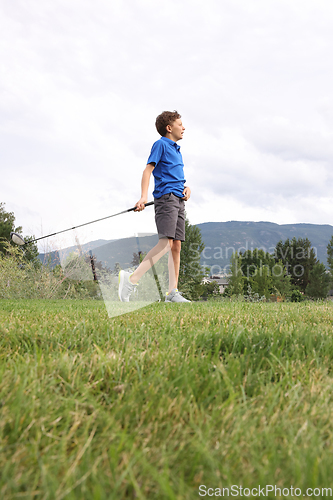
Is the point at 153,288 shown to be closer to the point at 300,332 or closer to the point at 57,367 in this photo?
the point at 300,332

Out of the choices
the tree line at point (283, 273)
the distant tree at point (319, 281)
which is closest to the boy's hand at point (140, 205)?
the tree line at point (283, 273)

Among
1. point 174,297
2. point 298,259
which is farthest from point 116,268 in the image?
point 298,259

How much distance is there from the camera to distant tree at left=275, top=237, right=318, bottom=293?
6156 cm

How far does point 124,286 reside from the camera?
4555mm

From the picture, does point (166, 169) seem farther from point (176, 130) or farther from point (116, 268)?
point (116, 268)

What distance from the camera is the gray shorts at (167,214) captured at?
424 cm

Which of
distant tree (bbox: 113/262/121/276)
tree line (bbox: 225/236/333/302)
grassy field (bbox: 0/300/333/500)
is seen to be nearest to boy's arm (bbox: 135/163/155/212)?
distant tree (bbox: 113/262/121/276)

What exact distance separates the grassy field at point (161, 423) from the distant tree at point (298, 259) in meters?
63.0

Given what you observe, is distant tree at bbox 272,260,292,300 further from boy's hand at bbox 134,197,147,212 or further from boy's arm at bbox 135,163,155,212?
boy's hand at bbox 134,197,147,212

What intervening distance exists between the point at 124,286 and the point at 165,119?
2.56 m

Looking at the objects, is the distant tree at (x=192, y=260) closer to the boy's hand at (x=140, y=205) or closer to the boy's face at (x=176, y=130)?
the boy's face at (x=176, y=130)

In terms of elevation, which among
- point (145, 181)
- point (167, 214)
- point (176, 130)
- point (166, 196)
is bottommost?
point (167, 214)

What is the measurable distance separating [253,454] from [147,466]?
249 millimetres

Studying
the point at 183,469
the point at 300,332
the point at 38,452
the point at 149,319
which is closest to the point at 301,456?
the point at 183,469
